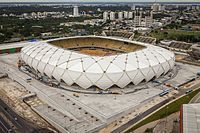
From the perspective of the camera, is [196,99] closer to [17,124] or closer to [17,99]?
[17,124]

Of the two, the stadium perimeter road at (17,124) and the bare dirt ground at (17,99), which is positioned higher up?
the bare dirt ground at (17,99)

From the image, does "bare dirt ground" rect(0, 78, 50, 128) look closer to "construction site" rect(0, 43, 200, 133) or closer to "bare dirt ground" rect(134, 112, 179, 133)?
"construction site" rect(0, 43, 200, 133)

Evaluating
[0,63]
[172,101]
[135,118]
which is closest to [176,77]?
[172,101]

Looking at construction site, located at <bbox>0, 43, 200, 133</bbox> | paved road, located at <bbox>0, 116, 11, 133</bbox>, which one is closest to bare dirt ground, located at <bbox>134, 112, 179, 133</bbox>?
construction site, located at <bbox>0, 43, 200, 133</bbox>

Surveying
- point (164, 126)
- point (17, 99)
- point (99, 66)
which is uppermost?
point (99, 66)

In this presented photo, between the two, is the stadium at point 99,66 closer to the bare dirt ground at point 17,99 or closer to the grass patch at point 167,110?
the bare dirt ground at point 17,99

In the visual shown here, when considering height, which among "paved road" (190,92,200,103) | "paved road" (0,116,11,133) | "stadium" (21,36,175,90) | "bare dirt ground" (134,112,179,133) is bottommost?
"bare dirt ground" (134,112,179,133)

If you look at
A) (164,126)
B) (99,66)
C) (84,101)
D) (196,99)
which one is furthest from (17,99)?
(196,99)

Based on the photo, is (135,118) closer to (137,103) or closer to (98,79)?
(137,103)

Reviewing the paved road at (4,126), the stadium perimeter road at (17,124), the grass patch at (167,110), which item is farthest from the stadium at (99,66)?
the paved road at (4,126)
